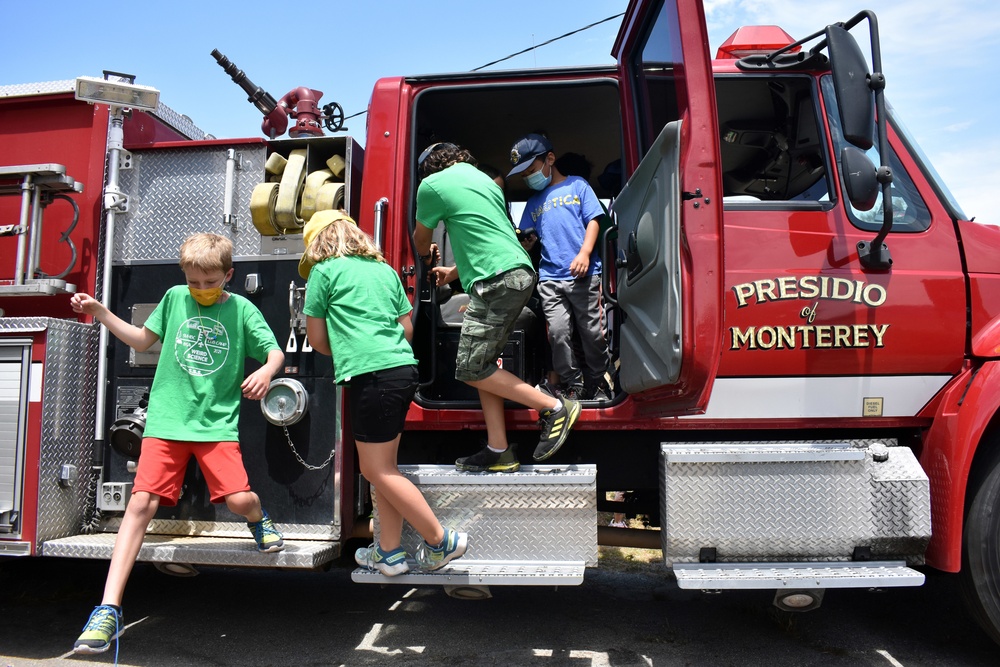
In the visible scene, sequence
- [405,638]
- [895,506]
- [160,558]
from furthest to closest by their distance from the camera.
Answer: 1. [405,638]
2. [160,558]
3. [895,506]

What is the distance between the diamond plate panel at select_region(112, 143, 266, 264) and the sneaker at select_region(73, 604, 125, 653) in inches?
62.9

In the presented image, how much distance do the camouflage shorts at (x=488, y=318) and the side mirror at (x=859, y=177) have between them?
1257 mm

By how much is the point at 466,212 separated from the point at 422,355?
835 mm

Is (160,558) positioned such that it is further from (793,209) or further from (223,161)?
(793,209)

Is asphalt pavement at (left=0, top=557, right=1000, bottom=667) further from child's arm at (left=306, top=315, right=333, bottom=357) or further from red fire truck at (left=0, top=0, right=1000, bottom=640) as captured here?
child's arm at (left=306, top=315, right=333, bottom=357)

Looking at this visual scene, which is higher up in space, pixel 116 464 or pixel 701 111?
pixel 701 111

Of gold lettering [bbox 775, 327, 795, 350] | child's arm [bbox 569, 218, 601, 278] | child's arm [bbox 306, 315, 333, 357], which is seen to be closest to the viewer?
child's arm [bbox 306, 315, 333, 357]

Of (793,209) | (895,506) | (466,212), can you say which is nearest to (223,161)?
(466,212)

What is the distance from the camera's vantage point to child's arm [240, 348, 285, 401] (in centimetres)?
291

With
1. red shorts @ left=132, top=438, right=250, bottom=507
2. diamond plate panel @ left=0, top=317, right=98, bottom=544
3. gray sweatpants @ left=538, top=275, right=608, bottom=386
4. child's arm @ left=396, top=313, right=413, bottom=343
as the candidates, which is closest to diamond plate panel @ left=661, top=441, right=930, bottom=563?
gray sweatpants @ left=538, top=275, right=608, bottom=386

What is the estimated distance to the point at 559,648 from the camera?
3.24 meters

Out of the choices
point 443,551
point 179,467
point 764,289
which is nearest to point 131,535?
point 179,467

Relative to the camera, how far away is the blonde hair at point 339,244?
9.59 ft

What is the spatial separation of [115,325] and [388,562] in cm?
151
